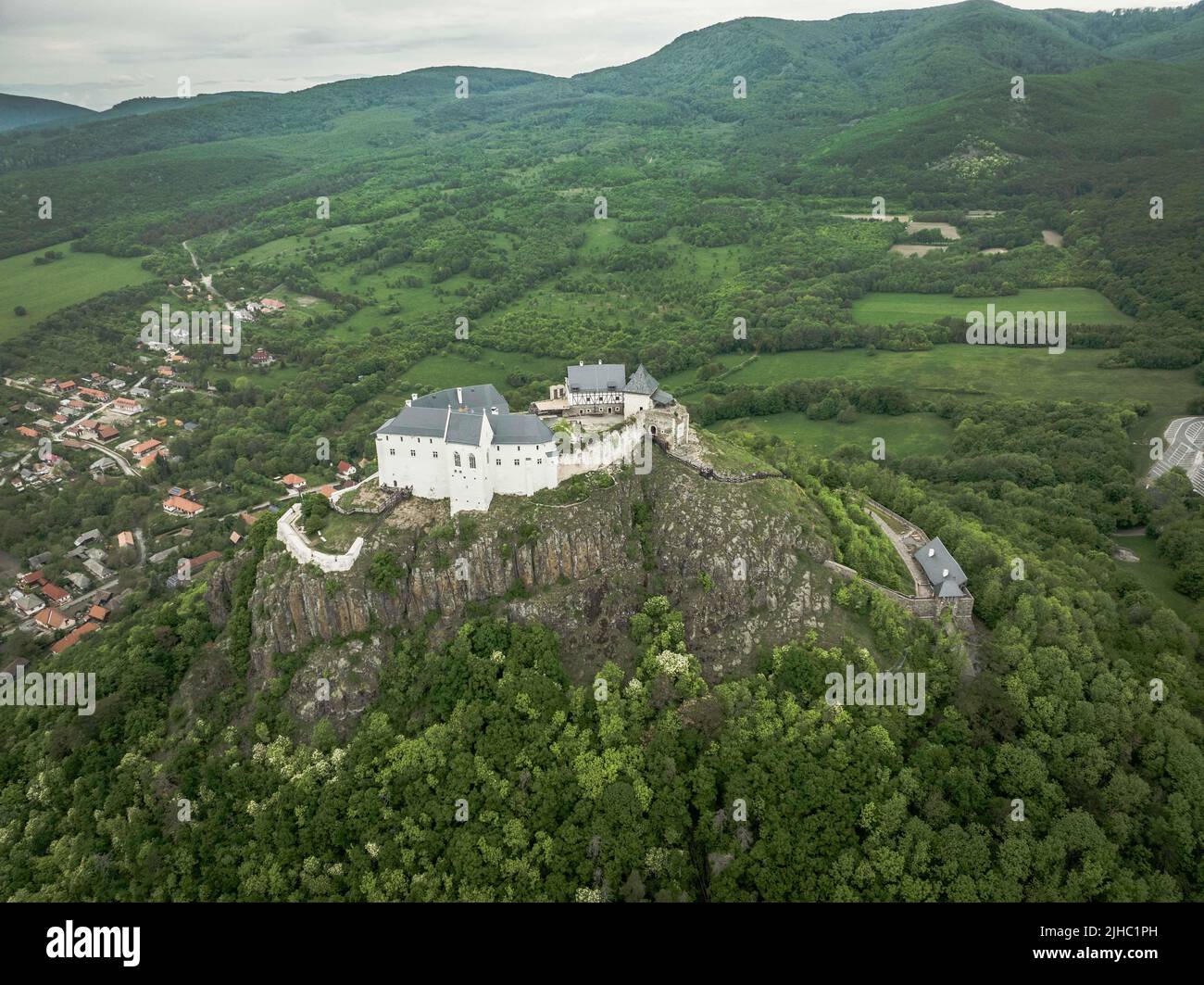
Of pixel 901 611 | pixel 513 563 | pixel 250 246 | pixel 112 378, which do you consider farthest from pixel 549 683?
pixel 250 246

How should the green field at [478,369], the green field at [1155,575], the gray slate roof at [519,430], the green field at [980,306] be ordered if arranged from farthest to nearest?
the green field at [980,306] < the green field at [478,369] < the green field at [1155,575] < the gray slate roof at [519,430]

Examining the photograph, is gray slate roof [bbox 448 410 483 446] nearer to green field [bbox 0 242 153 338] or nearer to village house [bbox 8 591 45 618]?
village house [bbox 8 591 45 618]

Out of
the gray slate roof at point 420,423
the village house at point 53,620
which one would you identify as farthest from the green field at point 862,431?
the village house at point 53,620

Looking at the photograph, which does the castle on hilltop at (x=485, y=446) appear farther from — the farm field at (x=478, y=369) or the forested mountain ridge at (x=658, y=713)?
the farm field at (x=478, y=369)

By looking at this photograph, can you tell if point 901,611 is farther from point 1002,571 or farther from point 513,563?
point 513,563

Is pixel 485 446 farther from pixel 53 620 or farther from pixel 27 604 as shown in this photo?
pixel 27 604

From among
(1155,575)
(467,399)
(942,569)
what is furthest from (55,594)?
(1155,575)

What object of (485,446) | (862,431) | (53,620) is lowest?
(53,620)
